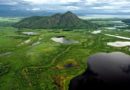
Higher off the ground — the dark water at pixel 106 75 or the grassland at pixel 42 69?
the dark water at pixel 106 75

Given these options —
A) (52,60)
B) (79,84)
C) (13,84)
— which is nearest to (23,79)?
(13,84)

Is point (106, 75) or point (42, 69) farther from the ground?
point (106, 75)

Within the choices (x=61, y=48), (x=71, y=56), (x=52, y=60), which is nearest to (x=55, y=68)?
(x=52, y=60)

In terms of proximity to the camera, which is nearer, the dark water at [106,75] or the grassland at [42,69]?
the dark water at [106,75]

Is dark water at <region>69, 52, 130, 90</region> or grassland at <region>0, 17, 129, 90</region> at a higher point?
dark water at <region>69, 52, 130, 90</region>

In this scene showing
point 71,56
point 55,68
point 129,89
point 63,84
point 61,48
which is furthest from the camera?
point 61,48

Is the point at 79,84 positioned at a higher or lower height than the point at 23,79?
higher

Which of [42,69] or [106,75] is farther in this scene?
[42,69]

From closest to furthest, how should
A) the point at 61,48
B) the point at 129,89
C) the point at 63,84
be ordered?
the point at 129,89 → the point at 63,84 → the point at 61,48

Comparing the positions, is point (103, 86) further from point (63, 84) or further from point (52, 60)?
point (52, 60)

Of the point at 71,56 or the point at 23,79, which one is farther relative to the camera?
the point at 71,56

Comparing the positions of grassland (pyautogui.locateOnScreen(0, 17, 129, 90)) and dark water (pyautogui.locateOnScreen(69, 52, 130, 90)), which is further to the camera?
grassland (pyautogui.locateOnScreen(0, 17, 129, 90))
